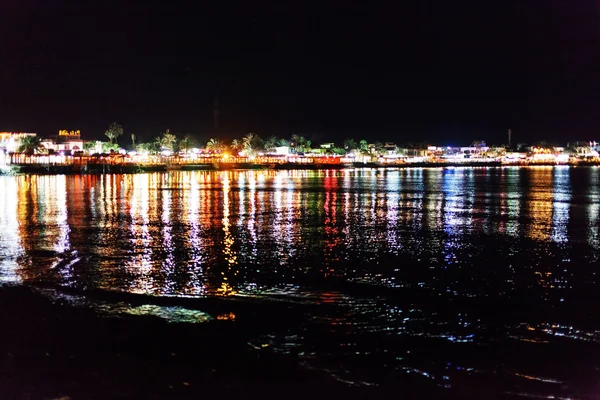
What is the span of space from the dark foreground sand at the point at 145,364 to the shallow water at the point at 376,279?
32cm

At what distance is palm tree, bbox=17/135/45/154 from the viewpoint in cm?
10631

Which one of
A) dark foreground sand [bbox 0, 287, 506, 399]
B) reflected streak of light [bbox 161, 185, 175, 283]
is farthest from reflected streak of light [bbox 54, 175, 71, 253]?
dark foreground sand [bbox 0, 287, 506, 399]

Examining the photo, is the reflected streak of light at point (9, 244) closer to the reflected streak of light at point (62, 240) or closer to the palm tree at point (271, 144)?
the reflected streak of light at point (62, 240)

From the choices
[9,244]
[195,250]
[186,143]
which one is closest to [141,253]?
[195,250]

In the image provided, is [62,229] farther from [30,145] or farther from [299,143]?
[299,143]

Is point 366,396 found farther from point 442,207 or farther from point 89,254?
point 442,207

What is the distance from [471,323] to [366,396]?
10.6ft

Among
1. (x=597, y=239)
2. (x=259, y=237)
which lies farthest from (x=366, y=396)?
(x=597, y=239)

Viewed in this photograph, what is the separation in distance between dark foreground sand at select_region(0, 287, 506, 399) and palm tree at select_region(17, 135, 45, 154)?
340ft

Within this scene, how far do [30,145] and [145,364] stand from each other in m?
115

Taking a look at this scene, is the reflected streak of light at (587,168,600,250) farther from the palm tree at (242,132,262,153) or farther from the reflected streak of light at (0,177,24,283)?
the palm tree at (242,132,262,153)

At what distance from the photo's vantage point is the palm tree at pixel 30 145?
106 m

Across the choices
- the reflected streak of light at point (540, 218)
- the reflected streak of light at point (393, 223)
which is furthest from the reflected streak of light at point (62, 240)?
the reflected streak of light at point (540, 218)

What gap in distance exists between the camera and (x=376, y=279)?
12.0m
